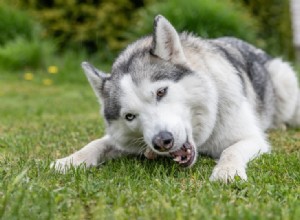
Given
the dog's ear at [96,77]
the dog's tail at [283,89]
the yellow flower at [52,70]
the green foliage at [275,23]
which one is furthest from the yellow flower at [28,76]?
the dog's ear at [96,77]

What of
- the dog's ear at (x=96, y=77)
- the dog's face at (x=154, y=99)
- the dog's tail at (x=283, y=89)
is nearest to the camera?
the dog's face at (x=154, y=99)

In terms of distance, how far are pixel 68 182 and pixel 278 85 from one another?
3.26 metres

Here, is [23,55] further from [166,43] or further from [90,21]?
[166,43]

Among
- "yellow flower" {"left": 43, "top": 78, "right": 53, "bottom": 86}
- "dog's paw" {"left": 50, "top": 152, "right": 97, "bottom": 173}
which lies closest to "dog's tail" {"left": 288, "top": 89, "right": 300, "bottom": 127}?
"dog's paw" {"left": 50, "top": 152, "right": 97, "bottom": 173}

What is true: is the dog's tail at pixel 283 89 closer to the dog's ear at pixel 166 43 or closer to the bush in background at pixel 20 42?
the dog's ear at pixel 166 43

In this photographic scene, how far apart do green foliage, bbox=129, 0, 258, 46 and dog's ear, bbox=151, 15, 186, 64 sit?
612cm

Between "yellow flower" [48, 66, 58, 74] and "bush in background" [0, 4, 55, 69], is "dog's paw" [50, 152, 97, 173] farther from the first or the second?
"bush in background" [0, 4, 55, 69]

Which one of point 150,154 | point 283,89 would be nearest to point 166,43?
point 150,154

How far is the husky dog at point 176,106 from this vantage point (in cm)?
380

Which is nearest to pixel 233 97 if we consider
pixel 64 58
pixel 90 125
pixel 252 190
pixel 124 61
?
pixel 124 61

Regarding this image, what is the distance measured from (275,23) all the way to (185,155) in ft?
29.4

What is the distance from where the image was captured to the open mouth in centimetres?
392

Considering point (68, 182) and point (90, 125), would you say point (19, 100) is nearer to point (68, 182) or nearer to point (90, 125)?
point (90, 125)

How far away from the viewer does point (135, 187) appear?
3.30m
